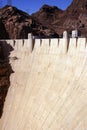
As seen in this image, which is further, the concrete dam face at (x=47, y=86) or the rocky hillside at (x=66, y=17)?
the rocky hillside at (x=66, y=17)

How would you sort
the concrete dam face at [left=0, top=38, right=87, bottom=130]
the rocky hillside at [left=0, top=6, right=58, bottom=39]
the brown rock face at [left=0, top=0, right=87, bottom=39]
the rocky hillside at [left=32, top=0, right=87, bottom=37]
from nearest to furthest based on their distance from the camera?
the concrete dam face at [left=0, top=38, right=87, bottom=130]
the rocky hillside at [left=0, top=6, right=58, bottom=39]
the brown rock face at [left=0, top=0, right=87, bottom=39]
the rocky hillside at [left=32, top=0, right=87, bottom=37]

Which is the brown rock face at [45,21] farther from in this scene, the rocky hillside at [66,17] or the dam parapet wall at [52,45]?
the dam parapet wall at [52,45]

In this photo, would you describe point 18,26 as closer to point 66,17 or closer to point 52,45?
point 52,45

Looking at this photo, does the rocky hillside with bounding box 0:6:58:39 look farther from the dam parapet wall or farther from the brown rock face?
the dam parapet wall

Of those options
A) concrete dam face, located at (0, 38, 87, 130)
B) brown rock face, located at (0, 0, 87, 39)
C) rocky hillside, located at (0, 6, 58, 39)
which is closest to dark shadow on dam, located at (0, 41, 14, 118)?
concrete dam face, located at (0, 38, 87, 130)

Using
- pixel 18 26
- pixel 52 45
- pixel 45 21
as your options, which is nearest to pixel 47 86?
pixel 52 45

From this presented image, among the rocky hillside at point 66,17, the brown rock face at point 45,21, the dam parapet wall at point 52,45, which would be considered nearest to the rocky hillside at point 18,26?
the brown rock face at point 45,21

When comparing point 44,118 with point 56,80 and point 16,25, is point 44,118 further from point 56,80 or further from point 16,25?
point 16,25

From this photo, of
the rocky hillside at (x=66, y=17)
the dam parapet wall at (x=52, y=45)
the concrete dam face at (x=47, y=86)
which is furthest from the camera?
the rocky hillside at (x=66, y=17)

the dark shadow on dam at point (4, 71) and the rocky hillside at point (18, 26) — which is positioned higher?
the rocky hillside at point (18, 26)

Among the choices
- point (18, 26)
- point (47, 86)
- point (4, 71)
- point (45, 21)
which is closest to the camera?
point (47, 86)
